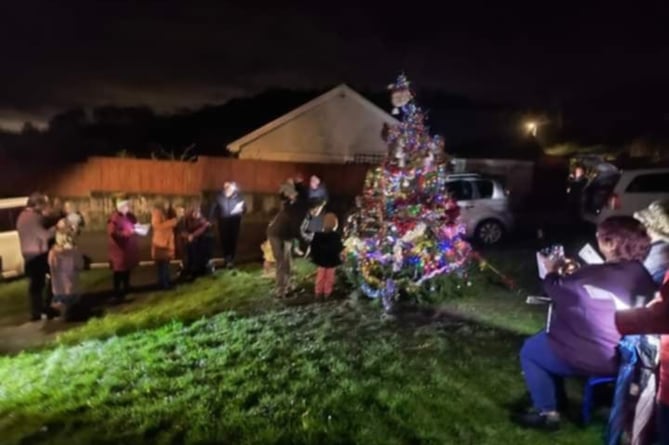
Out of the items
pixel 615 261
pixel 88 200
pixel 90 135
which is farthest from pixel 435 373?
pixel 90 135

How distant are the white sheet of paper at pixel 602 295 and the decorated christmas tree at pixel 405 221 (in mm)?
4285

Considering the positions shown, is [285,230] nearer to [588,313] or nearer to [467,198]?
[588,313]

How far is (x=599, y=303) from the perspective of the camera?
14.8 ft

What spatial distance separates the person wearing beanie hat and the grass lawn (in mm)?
878

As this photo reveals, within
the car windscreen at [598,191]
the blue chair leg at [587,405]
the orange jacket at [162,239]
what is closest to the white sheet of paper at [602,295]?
the blue chair leg at [587,405]

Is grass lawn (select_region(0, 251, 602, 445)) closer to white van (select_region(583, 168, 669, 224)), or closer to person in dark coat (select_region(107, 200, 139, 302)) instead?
person in dark coat (select_region(107, 200, 139, 302))

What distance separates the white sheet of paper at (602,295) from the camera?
4367 mm

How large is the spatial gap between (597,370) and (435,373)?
170cm

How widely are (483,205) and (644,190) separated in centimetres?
342

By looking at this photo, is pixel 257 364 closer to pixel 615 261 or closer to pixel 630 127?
pixel 615 261

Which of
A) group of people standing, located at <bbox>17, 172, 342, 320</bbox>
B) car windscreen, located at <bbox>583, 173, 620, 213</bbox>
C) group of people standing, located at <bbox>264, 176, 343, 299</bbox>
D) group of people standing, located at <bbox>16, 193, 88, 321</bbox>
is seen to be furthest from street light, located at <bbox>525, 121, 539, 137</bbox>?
group of people standing, located at <bbox>16, 193, 88, 321</bbox>

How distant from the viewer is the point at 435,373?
19.9ft

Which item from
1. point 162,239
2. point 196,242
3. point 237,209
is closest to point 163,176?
point 237,209

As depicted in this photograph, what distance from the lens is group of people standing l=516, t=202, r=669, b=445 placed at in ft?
14.2
